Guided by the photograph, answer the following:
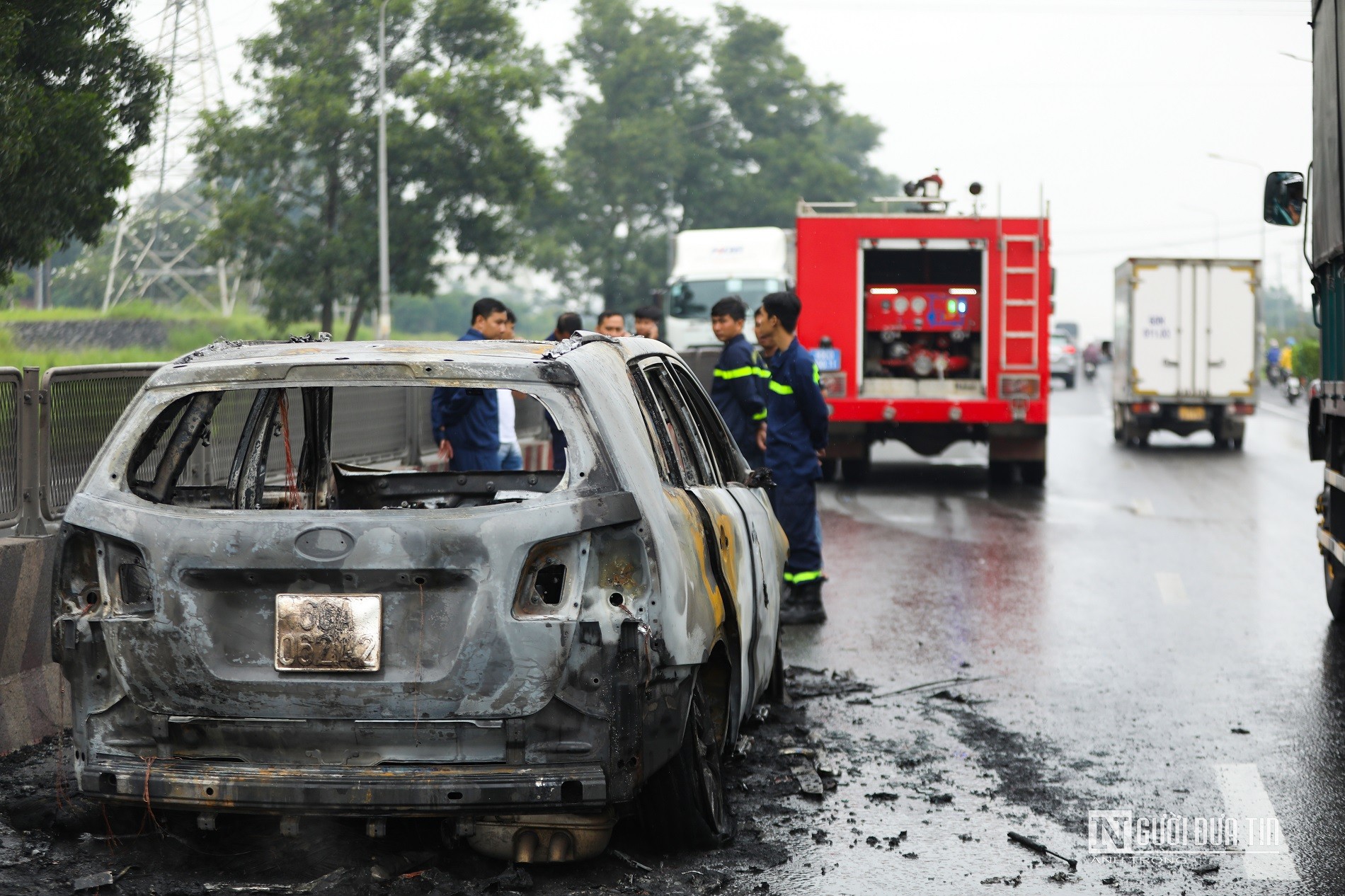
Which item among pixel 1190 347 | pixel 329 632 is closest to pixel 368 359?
pixel 329 632

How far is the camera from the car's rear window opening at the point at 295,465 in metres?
4.61

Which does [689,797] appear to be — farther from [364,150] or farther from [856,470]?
[364,150]

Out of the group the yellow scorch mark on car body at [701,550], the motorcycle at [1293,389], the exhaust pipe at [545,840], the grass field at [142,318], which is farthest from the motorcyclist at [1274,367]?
the exhaust pipe at [545,840]

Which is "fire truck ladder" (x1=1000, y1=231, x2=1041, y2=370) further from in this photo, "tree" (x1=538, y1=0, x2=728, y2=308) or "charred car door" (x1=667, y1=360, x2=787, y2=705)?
"tree" (x1=538, y1=0, x2=728, y2=308)

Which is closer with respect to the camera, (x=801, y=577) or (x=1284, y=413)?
(x=801, y=577)

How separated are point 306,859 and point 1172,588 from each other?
758cm

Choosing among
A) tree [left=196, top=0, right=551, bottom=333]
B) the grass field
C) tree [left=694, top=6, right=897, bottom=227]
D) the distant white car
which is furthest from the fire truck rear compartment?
tree [left=694, top=6, right=897, bottom=227]

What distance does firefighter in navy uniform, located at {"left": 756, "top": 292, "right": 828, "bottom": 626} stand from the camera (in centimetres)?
930

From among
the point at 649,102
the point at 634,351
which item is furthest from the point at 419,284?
the point at 634,351

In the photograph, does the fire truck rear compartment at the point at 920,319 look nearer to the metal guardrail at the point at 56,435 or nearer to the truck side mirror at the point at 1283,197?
the truck side mirror at the point at 1283,197

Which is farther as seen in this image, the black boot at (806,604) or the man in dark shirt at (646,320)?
the man in dark shirt at (646,320)

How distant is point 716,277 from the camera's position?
3030 cm

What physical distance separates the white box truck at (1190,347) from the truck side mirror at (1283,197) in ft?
56.3

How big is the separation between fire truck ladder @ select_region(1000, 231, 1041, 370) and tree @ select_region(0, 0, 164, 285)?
31.0 ft
